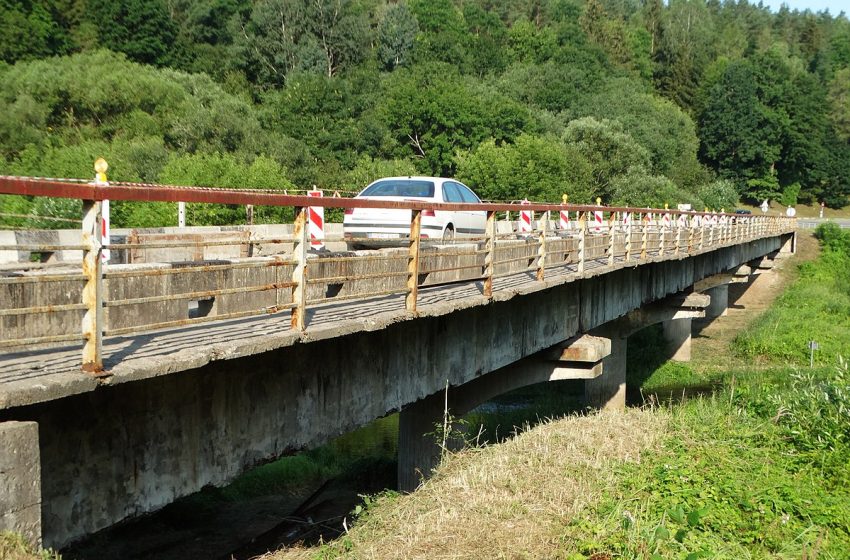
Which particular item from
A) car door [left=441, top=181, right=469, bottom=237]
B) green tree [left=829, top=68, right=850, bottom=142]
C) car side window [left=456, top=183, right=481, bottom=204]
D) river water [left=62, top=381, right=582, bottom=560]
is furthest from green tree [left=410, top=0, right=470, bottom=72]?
car door [left=441, top=181, right=469, bottom=237]

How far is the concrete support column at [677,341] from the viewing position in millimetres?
32875

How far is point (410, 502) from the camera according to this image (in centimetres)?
852

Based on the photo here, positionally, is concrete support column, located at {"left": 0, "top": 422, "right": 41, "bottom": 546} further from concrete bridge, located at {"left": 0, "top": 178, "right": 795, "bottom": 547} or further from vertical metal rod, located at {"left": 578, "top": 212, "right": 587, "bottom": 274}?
vertical metal rod, located at {"left": 578, "top": 212, "right": 587, "bottom": 274}

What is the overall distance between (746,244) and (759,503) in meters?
33.9

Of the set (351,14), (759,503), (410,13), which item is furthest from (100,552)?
(410,13)

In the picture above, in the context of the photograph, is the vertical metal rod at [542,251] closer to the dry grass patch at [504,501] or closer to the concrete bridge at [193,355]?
the concrete bridge at [193,355]

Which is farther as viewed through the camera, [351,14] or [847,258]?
[351,14]

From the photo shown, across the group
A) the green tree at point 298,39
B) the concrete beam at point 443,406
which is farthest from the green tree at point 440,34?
the concrete beam at point 443,406

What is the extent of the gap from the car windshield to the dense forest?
6884mm

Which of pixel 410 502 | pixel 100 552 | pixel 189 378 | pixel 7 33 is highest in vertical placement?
pixel 7 33

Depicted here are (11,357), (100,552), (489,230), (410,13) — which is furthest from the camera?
(410,13)

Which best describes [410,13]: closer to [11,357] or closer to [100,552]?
[100,552]

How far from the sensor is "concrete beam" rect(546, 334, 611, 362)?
14.7m

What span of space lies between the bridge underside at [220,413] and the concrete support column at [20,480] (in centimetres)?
23
